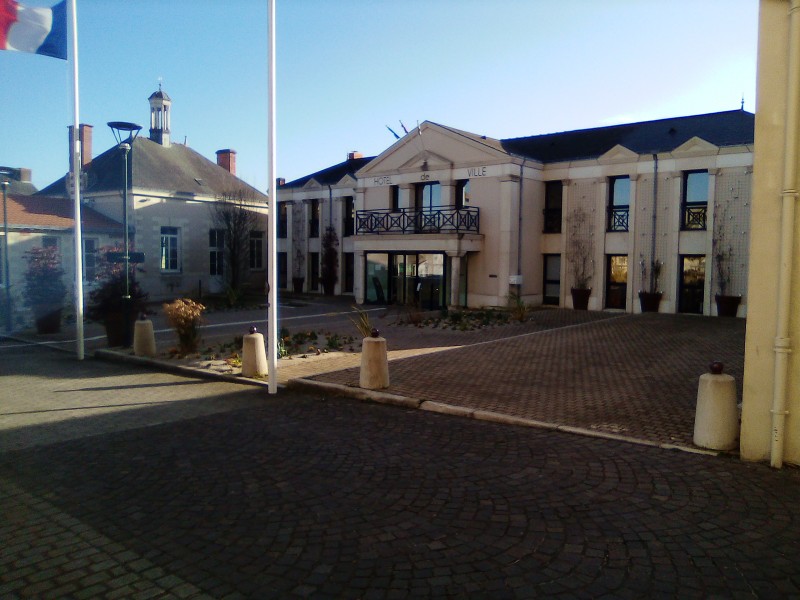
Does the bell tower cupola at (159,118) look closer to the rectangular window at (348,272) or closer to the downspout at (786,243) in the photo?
the rectangular window at (348,272)

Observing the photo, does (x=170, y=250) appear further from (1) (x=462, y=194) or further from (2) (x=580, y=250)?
(2) (x=580, y=250)

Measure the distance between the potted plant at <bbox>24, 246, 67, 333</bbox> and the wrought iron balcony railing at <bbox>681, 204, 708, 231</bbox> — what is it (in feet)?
69.3

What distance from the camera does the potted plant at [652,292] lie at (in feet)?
74.7

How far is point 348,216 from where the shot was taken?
107 feet

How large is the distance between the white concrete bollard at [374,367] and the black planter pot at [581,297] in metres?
16.5

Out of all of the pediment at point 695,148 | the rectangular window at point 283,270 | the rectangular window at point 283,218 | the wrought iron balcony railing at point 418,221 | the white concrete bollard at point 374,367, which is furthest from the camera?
the rectangular window at point 283,270

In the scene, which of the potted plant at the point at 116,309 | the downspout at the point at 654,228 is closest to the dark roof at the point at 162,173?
the potted plant at the point at 116,309

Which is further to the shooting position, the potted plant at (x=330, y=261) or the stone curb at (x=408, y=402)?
the potted plant at (x=330, y=261)

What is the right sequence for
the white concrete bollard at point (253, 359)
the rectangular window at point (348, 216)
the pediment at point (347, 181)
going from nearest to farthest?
the white concrete bollard at point (253, 359) < the pediment at point (347, 181) < the rectangular window at point (348, 216)

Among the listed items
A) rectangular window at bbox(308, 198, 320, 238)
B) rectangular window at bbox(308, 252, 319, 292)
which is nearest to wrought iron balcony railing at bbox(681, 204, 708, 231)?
rectangular window at bbox(308, 198, 320, 238)

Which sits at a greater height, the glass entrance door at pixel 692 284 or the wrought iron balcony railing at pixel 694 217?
the wrought iron balcony railing at pixel 694 217

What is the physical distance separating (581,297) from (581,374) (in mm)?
14061

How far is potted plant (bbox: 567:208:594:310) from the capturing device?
2436 centimetres

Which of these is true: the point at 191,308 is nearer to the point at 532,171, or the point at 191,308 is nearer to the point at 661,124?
the point at 532,171
